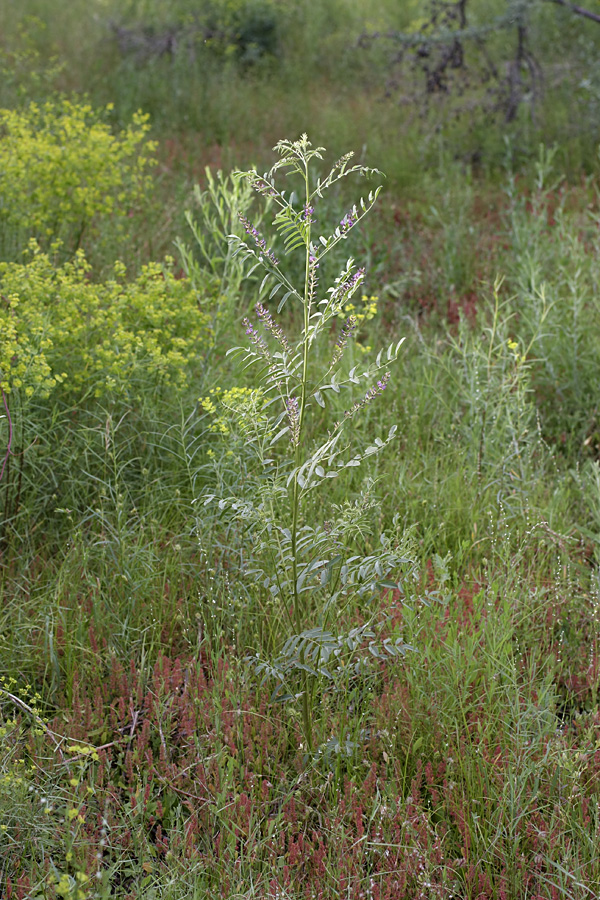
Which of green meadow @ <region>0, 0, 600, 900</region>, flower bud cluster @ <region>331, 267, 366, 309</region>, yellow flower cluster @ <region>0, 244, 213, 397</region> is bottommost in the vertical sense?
green meadow @ <region>0, 0, 600, 900</region>

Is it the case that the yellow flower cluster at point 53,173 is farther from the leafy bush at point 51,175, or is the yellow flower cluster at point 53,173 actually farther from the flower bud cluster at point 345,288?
the flower bud cluster at point 345,288

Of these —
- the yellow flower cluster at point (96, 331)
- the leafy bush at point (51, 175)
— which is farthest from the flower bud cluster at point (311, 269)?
the leafy bush at point (51, 175)

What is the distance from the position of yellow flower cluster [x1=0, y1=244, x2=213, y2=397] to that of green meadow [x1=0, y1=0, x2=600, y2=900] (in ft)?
0.08

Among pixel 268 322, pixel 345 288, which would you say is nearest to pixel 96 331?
pixel 268 322

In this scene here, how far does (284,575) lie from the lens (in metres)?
2.45

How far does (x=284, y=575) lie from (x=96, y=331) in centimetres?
174

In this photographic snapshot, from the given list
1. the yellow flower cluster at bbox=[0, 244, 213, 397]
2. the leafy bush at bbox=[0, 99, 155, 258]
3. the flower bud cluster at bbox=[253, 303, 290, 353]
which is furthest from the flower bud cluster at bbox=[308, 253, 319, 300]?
the leafy bush at bbox=[0, 99, 155, 258]

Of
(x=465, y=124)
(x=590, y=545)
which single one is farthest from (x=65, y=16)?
(x=590, y=545)

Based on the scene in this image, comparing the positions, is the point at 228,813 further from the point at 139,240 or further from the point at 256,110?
the point at 256,110

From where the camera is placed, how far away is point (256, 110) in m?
8.70

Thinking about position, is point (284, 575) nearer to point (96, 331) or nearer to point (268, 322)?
point (268, 322)

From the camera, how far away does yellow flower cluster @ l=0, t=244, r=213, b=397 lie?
124 inches

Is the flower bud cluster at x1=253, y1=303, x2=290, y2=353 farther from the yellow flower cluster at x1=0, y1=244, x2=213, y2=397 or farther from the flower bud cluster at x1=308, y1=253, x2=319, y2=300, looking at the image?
the yellow flower cluster at x1=0, y1=244, x2=213, y2=397

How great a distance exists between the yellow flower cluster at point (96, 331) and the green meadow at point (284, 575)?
2 cm
